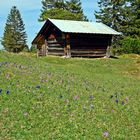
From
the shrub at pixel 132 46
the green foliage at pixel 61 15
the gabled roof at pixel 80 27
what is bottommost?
the shrub at pixel 132 46

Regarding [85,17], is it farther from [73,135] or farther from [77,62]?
[73,135]

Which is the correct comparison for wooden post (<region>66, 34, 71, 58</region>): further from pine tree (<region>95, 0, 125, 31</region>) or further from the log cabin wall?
pine tree (<region>95, 0, 125, 31</region>)

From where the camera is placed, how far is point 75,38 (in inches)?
1674

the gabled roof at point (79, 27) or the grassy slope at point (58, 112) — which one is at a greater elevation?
the gabled roof at point (79, 27)

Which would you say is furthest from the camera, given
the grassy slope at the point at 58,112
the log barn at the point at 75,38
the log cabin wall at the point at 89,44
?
the log cabin wall at the point at 89,44

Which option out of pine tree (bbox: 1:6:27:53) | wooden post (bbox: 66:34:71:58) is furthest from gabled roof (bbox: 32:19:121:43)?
pine tree (bbox: 1:6:27:53)

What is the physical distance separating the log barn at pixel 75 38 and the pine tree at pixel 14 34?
2073 inches

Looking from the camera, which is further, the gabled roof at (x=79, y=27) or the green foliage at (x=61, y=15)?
the green foliage at (x=61, y=15)

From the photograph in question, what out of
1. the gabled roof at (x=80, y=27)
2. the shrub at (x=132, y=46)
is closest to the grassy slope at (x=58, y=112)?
the gabled roof at (x=80, y=27)

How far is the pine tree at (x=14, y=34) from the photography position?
9819cm

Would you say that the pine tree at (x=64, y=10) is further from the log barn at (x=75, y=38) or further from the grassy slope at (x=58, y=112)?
the grassy slope at (x=58, y=112)

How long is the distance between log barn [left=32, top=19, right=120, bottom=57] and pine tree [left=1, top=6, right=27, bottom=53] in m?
52.7

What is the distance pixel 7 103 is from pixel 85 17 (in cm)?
7714

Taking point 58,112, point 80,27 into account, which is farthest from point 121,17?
point 58,112
